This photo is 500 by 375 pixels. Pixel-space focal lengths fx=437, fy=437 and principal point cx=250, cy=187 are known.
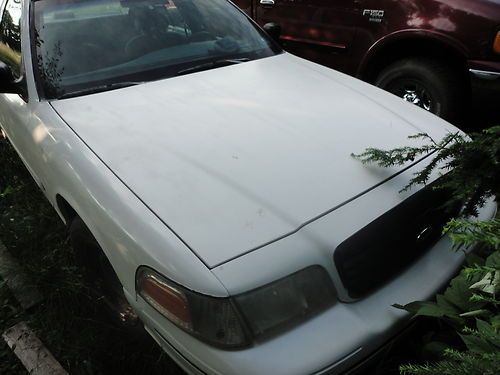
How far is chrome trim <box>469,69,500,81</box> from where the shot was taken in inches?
124

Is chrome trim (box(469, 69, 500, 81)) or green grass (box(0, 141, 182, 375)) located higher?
chrome trim (box(469, 69, 500, 81))

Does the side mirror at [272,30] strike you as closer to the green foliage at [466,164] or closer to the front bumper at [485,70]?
the front bumper at [485,70]

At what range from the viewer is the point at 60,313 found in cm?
234

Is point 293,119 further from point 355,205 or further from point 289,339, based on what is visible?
point 289,339

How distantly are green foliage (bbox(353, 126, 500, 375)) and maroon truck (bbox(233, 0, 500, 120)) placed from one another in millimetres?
1749

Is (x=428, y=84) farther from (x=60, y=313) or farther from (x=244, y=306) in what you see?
(x=60, y=313)

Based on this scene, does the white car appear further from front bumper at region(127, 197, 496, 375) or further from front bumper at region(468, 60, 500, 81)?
front bumper at region(468, 60, 500, 81)

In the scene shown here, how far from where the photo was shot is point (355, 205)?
1.64 meters

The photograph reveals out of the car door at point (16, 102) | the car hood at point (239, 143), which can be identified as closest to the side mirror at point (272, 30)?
the car hood at point (239, 143)

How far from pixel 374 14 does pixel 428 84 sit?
0.74m

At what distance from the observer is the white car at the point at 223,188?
56.1 inches

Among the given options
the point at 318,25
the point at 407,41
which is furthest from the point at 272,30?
the point at 407,41

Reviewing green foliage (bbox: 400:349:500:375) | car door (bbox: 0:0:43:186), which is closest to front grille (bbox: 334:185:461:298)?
green foliage (bbox: 400:349:500:375)

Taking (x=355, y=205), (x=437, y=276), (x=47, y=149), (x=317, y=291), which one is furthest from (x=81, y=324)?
(x=437, y=276)
